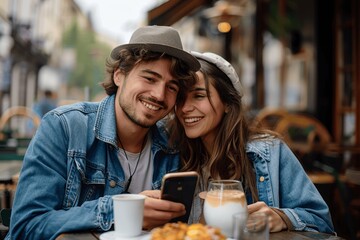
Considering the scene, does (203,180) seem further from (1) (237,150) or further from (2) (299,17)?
(2) (299,17)

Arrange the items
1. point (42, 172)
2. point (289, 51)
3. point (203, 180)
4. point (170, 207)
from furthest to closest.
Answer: point (289, 51)
point (203, 180)
point (42, 172)
point (170, 207)

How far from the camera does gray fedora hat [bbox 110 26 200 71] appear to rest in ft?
5.54

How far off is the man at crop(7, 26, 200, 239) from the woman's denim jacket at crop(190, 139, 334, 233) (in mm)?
339

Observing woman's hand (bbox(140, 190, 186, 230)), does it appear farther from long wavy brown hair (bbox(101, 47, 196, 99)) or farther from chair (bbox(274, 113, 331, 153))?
chair (bbox(274, 113, 331, 153))

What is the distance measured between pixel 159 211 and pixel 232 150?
2.44 ft

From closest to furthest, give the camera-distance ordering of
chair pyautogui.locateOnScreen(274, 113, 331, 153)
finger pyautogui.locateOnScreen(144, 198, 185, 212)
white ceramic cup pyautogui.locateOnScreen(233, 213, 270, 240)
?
white ceramic cup pyautogui.locateOnScreen(233, 213, 270, 240) < finger pyautogui.locateOnScreen(144, 198, 185, 212) < chair pyautogui.locateOnScreen(274, 113, 331, 153)

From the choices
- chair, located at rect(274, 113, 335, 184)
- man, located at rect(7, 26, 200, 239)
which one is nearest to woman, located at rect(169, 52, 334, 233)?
man, located at rect(7, 26, 200, 239)

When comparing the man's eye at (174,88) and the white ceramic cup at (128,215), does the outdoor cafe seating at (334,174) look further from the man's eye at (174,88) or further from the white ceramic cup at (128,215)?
the white ceramic cup at (128,215)

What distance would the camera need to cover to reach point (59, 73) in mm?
16578

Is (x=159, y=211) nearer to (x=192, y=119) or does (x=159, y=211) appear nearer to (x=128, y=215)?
(x=128, y=215)

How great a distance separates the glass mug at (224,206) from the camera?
1239 millimetres

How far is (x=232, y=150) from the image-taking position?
198 centimetres

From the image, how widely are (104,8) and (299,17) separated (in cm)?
1029

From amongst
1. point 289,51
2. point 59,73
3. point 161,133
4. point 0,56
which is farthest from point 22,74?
Result: point 161,133
